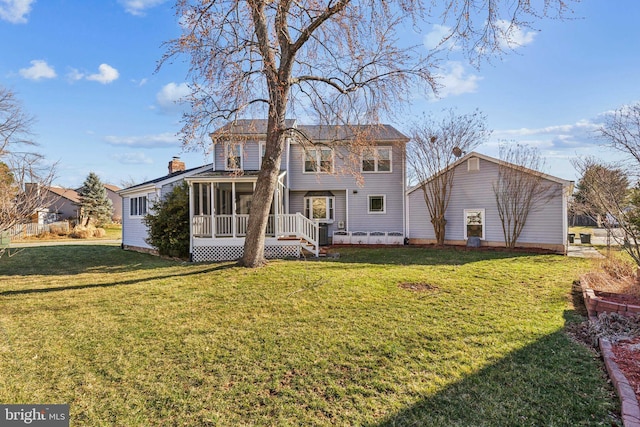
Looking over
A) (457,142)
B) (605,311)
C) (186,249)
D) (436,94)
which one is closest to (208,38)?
(436,94)

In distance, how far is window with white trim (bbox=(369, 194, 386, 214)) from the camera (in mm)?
17016

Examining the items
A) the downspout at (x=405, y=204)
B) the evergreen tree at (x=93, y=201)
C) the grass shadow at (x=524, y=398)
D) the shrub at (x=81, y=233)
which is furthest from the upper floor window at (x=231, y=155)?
the evergreen tree at (x=93, y=201)

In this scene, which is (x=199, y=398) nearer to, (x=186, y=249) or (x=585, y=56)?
(x=186, y=249)

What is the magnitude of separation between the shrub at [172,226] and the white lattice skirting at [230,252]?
85 cm

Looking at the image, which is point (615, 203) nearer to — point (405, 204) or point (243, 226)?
point (405, 204)

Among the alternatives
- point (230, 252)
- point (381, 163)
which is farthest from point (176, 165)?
point (381, 163)

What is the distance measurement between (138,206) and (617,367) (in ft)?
57.3

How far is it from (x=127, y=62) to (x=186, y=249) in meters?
6.93

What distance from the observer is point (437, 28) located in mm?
7188

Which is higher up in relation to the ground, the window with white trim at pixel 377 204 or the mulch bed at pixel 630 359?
the window with white trim at pixel 377 204

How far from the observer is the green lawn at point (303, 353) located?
2.82 m

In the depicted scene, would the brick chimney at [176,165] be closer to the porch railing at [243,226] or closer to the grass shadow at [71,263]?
the grass shadow at [71,263]

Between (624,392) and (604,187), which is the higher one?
(604,187)

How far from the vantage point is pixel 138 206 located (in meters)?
15.4
